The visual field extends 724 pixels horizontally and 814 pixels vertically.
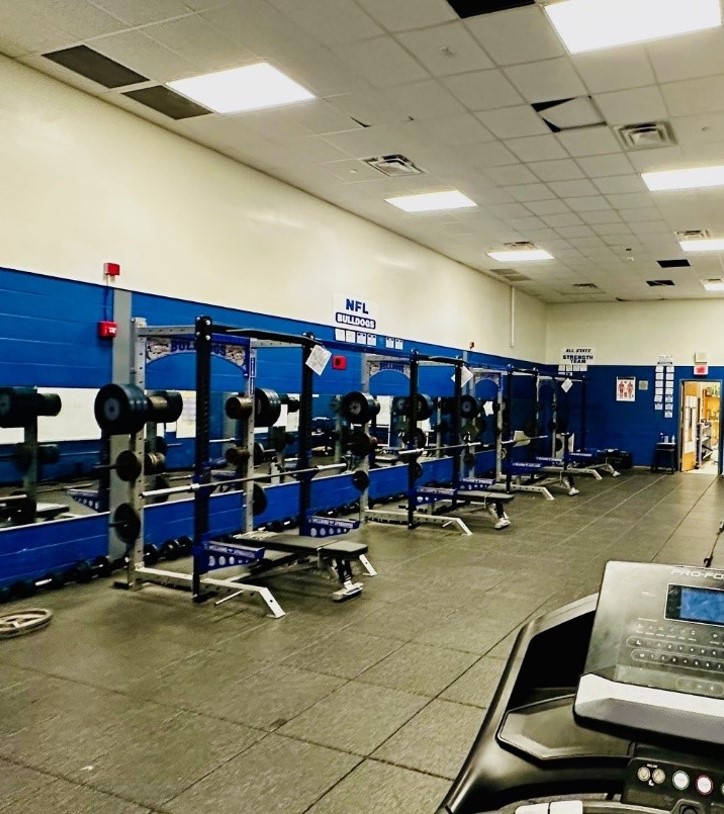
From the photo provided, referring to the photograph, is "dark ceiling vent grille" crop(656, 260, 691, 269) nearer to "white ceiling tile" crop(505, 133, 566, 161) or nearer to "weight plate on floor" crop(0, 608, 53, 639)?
"white ceiling tile" crop(505, 133, 566, 161)

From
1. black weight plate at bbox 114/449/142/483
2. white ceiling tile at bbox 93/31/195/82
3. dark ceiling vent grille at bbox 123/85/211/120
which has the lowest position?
black weight plate at bbox 114/449/142/483

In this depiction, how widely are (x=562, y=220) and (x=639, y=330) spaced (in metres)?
6.57

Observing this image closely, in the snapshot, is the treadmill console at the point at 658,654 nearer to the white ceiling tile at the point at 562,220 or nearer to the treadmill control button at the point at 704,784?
the treadmill control button at the point at 704,784

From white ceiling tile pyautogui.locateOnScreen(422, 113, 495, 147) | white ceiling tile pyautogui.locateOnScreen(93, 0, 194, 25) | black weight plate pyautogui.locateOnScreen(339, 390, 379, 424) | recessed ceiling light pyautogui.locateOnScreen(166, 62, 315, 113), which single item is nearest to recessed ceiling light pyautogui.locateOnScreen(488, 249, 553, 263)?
white ceiling tile pyautogui.locateOnScreen(422, 113, 495, 147)

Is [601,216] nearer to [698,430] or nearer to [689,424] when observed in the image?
[689,424]

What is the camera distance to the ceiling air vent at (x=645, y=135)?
17.3 feet

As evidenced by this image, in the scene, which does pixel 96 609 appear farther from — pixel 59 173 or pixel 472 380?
pixel 472 380

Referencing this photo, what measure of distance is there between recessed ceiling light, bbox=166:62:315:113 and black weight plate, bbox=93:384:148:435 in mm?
2113

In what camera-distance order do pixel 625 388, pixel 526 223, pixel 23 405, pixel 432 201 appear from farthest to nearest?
1. pixel 625 388
2. pixel 526 223
3. pixel 432 201
4. pixel 23 405

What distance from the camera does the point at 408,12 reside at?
12.4ft

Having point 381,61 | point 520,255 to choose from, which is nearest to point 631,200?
point 520,255

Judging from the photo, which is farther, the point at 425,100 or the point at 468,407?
the point at 468,407

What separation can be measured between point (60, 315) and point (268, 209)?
2625mm

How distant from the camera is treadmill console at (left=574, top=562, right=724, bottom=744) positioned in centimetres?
80
